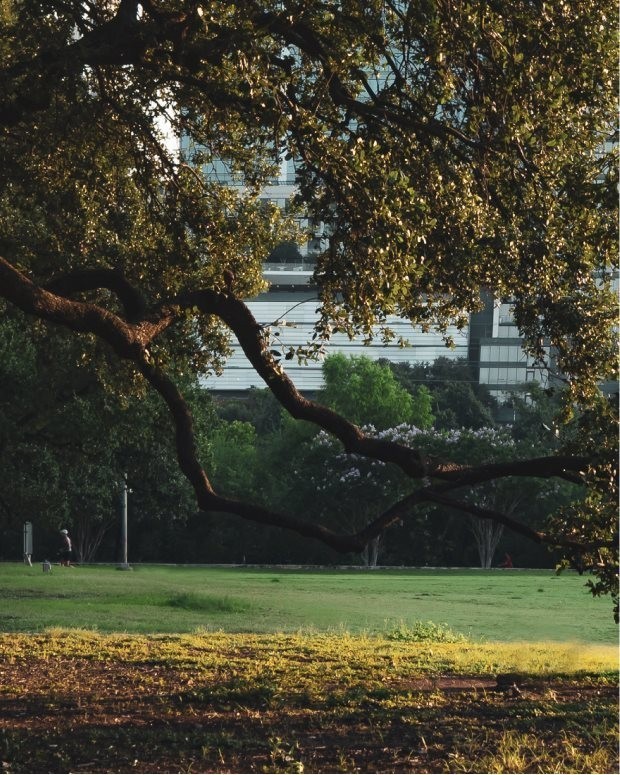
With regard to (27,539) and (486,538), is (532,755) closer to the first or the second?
(486,538)

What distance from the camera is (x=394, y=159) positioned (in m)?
10.8

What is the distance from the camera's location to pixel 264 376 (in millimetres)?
10984

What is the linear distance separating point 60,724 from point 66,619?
1420 centimetres

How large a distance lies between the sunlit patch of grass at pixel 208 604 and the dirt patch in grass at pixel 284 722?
41.4ft

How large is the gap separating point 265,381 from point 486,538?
4192cm

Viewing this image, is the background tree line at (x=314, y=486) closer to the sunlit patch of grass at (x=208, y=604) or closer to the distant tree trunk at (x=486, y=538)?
the distant tree trunk at (x=486, y=538)

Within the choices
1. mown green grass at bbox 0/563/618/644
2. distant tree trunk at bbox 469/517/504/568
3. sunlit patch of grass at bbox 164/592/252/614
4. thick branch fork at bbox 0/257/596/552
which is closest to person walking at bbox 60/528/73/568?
mown green grass at bbox 0/563/618/644

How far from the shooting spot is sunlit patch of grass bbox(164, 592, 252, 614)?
25.1 meters

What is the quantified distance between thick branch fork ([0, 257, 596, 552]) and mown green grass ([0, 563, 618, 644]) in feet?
19.5

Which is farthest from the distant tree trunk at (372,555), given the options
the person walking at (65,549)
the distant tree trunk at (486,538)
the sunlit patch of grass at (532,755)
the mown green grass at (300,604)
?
the sunlit patch of grass at (532,755)

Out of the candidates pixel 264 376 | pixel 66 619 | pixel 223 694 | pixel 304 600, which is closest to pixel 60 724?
pixel 223 694

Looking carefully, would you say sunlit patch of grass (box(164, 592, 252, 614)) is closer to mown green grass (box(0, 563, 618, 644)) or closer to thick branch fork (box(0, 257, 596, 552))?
mown green grass (box(0, 563, 618, 644))

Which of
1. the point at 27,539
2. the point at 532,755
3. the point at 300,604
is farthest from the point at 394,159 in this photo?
the point at 27,539

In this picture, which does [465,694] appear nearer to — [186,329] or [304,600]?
[186,329]
